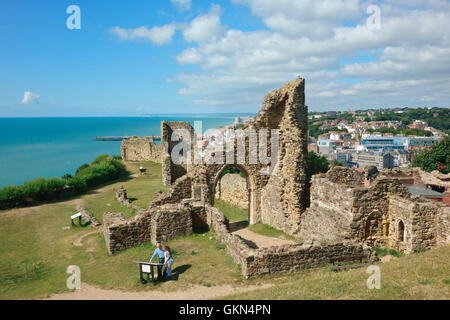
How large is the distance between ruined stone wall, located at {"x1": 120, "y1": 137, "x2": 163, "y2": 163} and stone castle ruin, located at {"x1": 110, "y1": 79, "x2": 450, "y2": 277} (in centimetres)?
2974

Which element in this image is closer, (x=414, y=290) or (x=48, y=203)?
(x=414, y=290)

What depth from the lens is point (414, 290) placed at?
7.30 m

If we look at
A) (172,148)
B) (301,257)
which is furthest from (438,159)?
(301,257)

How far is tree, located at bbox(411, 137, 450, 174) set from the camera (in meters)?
38.3

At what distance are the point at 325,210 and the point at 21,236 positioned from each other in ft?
56.6

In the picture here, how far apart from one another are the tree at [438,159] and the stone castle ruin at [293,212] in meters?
28.4

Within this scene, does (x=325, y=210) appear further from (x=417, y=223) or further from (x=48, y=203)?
(x=48, y=203)

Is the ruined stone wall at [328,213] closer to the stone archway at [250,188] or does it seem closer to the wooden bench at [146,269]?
the stone archway at [250,188]

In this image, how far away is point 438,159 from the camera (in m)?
39.1

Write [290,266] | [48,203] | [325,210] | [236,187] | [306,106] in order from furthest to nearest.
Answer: [48,203] < [236,187] < [306,106] < [325,210] < [290,266]

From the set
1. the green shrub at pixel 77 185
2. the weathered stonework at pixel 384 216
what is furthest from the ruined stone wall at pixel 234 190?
the green shrub at pixel 77 185

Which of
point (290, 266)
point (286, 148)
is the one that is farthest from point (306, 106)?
point (290, 266)

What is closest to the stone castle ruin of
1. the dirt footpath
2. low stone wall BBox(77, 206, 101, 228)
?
the dirt footpath

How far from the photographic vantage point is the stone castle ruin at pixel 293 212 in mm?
11180
